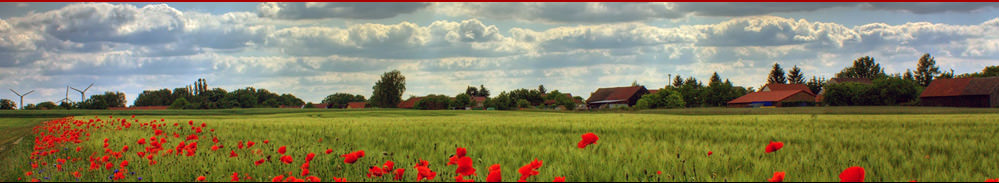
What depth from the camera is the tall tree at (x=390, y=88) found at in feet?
364

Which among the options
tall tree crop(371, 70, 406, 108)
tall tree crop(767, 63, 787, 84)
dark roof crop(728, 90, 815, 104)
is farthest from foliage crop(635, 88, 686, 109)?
tall tree crop(767, 63, 787, 84)

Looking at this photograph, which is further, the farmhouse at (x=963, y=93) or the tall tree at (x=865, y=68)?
the tall tree at (x=865, y=68)

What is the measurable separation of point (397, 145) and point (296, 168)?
2.59 meters

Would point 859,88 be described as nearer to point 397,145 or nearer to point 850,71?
point 850,71

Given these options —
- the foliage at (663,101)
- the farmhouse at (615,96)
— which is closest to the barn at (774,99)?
the foliage at (663,101)

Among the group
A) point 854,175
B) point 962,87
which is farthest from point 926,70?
point 854,175

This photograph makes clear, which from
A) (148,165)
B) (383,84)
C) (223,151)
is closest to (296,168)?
(148,165)

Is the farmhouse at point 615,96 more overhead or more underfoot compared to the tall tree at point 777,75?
more underfoot

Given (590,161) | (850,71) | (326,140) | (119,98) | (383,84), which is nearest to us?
(590,161)

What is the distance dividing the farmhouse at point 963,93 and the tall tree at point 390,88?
82.6 m

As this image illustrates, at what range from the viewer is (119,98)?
139250 millimetres

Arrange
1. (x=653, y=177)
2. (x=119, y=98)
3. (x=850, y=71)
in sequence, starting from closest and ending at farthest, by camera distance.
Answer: (x=653, y=177), (x=850, y=71), (x=119, y=98)

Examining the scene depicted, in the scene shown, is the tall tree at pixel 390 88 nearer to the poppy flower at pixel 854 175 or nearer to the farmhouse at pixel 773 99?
the farmhouse at pixel 773 99

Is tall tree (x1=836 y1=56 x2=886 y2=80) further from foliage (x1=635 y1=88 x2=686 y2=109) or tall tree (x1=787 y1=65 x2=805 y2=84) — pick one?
foliage (x1=635 y1=88 x2=686 y2=109)
